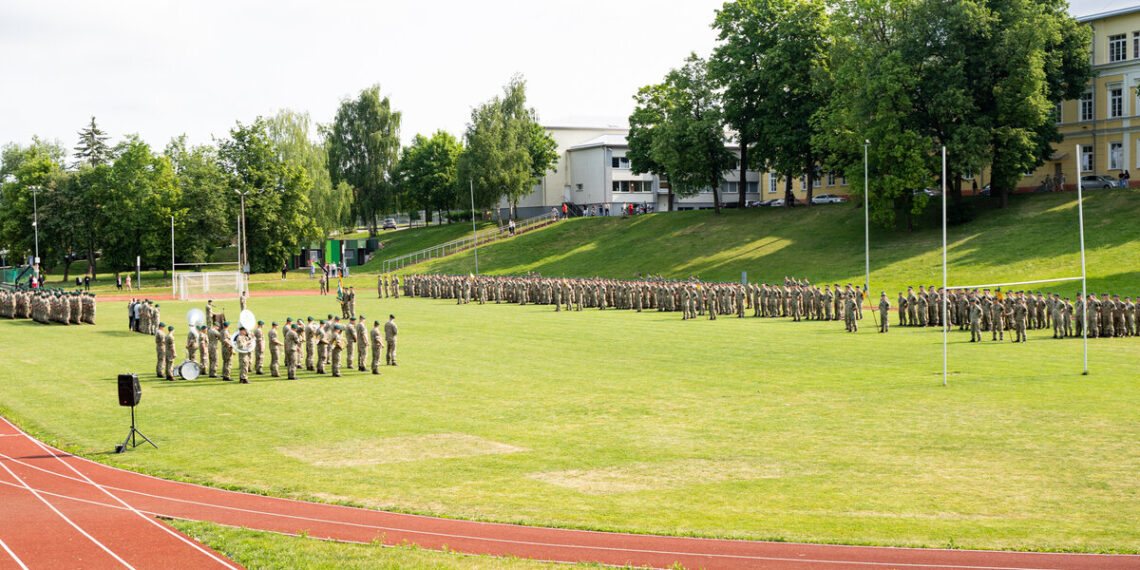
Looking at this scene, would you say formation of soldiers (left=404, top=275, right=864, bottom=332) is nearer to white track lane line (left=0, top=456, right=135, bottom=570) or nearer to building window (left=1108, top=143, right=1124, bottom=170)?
building window (left=1108, top=143, right=1124, bottom=170)

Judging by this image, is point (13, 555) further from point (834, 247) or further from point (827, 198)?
point (827, 198)

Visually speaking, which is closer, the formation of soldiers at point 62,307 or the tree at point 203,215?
the formation of soldiers at point 62,307

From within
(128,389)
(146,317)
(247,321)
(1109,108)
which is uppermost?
(1109,108)

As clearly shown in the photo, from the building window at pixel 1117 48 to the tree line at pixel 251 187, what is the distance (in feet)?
142

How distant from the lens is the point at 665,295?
4156 cm

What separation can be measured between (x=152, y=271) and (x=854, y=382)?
69.6m

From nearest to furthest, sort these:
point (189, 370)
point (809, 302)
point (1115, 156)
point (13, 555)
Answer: point (13, 555) < point (189, 370) < point (809, 302) < point (1115, 156)

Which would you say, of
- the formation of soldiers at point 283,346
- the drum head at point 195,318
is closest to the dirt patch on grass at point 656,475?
the formation of soldiers at point 283,346

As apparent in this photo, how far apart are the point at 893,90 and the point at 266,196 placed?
46426 mm

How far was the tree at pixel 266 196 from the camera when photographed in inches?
2808

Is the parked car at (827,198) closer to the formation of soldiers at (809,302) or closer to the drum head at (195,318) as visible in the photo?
the formation of soldiers at (809,302)

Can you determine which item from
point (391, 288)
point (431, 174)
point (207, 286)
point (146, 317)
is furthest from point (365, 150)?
point (146, 317)

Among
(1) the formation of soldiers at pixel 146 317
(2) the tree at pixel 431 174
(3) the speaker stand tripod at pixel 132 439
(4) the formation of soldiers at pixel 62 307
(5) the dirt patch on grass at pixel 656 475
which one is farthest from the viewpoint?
(2) the tree at pixel 431 174

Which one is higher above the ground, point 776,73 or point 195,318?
point 776,73
